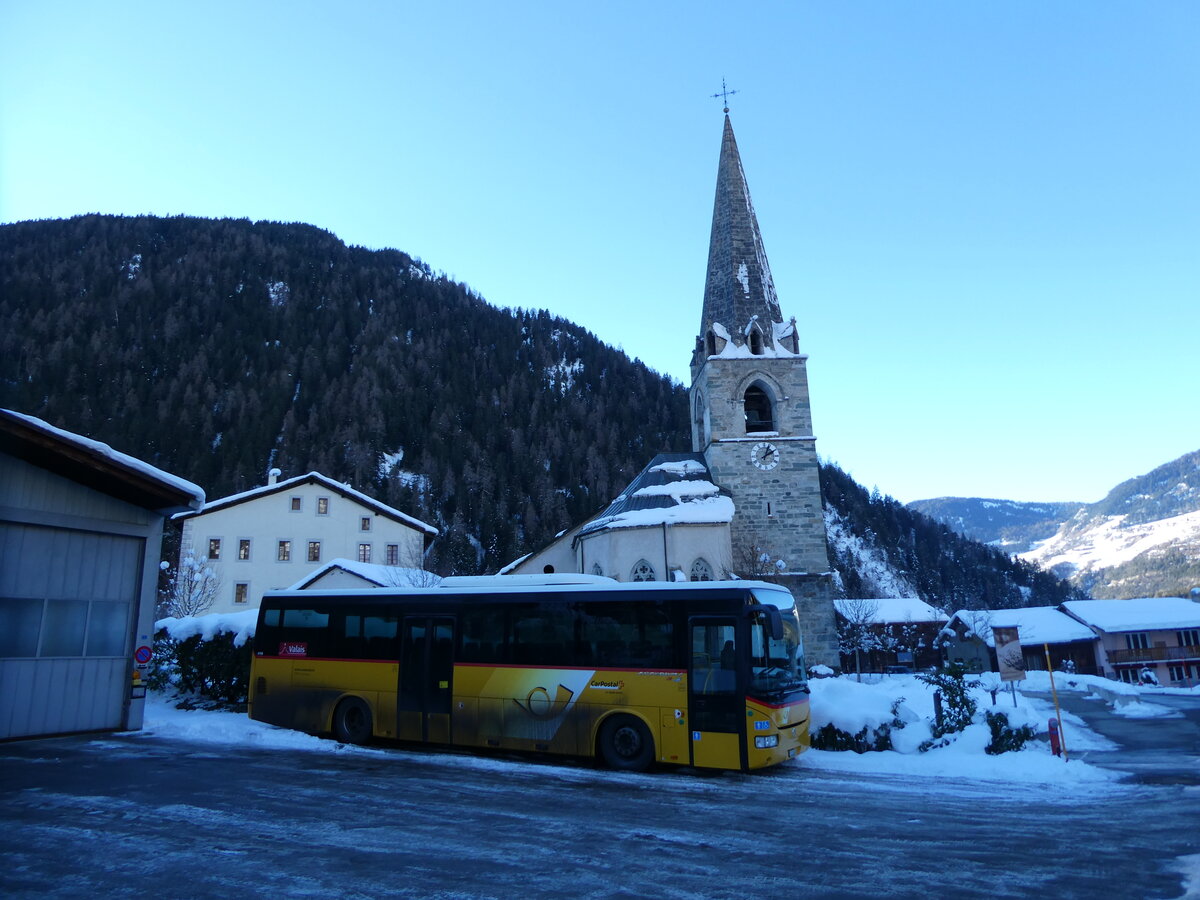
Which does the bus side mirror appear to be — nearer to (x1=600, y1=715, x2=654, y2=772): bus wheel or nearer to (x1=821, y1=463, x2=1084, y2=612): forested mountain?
(x1=600, y1=715, x2=654, y2=772): bus wheel

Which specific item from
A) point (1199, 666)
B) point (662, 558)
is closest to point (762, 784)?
point (662, 558)

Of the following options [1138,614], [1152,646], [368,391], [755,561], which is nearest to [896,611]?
[1138,614]

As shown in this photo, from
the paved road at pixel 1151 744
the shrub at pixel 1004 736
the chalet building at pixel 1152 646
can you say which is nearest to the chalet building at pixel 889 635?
the chalet building at pixel 1152 646

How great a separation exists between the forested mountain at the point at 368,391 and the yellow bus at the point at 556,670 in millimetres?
47285

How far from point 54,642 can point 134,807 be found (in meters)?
6.75

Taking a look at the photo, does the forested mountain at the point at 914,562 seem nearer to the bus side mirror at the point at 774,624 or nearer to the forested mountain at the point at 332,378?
the forested mountain at the point at 332,378

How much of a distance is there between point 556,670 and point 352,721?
4.63 metres

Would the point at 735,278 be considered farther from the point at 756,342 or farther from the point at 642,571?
the point at 642,571

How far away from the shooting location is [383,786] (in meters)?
9.93

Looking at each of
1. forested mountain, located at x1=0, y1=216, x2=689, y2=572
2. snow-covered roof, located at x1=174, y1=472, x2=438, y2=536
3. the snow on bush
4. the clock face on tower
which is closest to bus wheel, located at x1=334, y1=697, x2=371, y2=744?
the snow on bush

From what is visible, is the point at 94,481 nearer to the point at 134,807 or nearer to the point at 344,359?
the point at 134,807

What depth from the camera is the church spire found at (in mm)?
35844

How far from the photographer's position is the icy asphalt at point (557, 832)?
5.96 metres

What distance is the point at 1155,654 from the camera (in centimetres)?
5903
